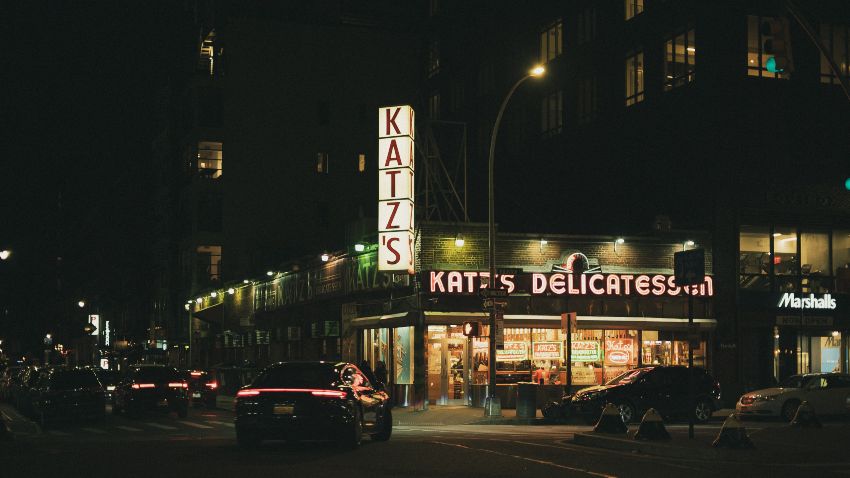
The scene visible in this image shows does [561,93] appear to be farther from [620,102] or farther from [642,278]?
[642,278]

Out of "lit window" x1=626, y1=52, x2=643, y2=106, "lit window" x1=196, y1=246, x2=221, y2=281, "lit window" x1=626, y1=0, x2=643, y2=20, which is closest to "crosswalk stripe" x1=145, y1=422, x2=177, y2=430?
"lit window" x1=626, y1=52, x2=643, y2=106

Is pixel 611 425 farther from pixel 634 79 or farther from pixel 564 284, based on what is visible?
pixel 634 79

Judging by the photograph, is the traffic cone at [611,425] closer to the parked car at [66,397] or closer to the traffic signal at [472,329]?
the traffic signal at [472,329]

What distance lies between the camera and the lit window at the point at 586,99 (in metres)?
47.0

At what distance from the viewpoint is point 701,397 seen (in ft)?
97.6

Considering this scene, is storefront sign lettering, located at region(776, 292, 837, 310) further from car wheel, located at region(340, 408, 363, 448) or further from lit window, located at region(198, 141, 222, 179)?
lit window, located at region(198, 141, 222, 179)

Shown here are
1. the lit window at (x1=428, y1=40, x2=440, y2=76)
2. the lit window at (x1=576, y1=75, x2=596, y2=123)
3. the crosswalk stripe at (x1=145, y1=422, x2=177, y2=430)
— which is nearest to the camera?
the crosswalk stripe at (x1=145, y1=422, x2=177, y2=430)

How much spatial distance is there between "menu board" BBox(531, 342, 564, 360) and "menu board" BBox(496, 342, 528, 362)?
0.32 m

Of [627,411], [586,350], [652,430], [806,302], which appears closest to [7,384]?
[586,350]

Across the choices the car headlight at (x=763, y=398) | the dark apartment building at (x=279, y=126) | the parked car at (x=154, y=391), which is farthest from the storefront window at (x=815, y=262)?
the dark apartment building at (x=279, y=126)

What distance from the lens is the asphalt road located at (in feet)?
50.0

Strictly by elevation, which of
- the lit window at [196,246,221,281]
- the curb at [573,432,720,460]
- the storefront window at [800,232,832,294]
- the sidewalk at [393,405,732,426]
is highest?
the lit window at [196,246,221,281]

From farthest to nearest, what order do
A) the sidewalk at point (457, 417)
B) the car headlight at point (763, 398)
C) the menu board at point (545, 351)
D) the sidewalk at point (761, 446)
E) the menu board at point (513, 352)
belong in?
1. the menu board at point (545, 351)
2. the menu board at point (513, 352)
3. the car headlight at point (763, 398)
4. the sidewalk at point (457, 417)
5. the sidewalk at point (761, 446)

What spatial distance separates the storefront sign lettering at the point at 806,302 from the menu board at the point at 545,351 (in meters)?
8.71
